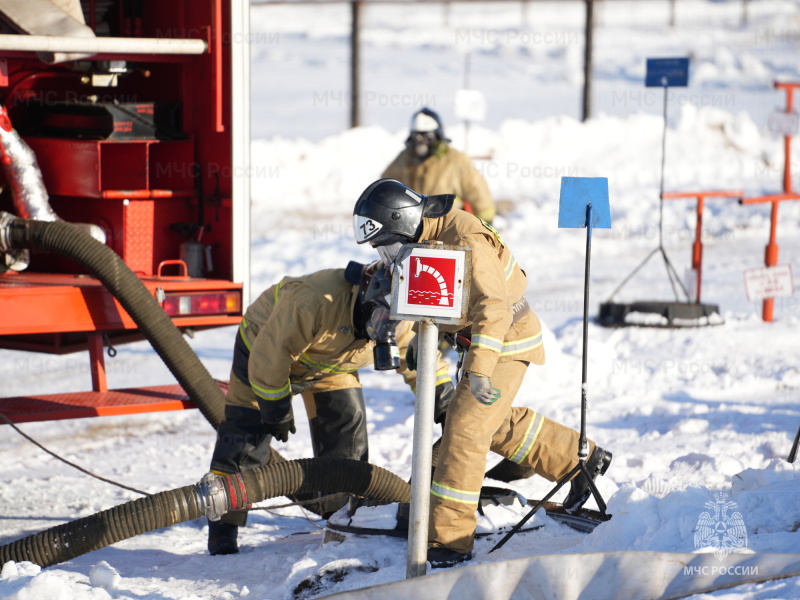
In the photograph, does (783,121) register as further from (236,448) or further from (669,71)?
(236,448)

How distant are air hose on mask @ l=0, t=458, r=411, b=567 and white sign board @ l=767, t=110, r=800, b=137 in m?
5.65

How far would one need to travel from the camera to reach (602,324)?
872 centimetres

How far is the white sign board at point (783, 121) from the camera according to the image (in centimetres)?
850

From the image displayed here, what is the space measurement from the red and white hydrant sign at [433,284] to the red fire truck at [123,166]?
82.8 inches

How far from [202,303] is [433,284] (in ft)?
7.60

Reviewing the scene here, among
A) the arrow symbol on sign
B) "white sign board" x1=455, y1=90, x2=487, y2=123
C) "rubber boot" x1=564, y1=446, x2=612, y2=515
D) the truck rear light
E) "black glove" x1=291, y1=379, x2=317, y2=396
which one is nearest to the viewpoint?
the arrow symbol on sign

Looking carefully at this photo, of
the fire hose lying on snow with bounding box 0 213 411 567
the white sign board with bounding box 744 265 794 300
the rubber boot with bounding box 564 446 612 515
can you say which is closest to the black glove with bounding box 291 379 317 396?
the fire hose lying on snow with bounding box 0 213 411 567

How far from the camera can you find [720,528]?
3.83 m

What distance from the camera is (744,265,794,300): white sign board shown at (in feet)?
25.7

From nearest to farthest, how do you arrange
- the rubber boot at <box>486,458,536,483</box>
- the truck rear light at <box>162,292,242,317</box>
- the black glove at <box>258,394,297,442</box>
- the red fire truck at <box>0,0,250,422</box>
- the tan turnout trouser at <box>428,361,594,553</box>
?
the tan turnout trouser at <box>428,361,594,553</box> → the black glove at <box>258,394,297,442</box> → the rubber boot at <box>486,458,536,483</box> → the red fire truck at <box>0,0,250,422</box> → the truck rear light at <box>162,292,242,317</box>

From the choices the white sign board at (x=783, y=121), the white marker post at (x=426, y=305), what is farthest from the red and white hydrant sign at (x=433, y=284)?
the white sign board at (x=783, y=121)

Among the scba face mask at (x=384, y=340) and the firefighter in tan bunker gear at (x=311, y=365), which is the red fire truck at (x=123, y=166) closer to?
the firefighter in tan bunker gear at (x=311, y=365)

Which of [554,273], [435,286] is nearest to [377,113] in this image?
[554,273]

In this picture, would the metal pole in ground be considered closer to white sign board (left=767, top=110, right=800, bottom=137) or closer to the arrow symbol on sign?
the arrow symbol on sign
